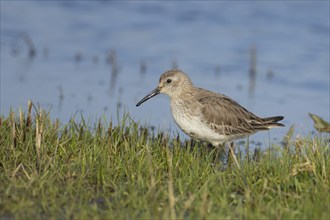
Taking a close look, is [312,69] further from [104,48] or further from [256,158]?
[256,158]

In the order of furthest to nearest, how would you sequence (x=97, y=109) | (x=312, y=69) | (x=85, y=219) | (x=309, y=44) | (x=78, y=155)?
(x=309, y=44), (x=312, y=69), (x=97, y=109), (x=78, y=155), (x=85, y=219)

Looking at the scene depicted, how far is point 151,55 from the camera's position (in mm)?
15992

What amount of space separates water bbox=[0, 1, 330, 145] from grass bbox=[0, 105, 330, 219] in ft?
9.40

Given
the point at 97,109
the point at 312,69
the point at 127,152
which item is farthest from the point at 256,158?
the point at 312,69

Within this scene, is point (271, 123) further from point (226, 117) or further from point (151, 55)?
point (151, 55)

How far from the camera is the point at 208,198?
6988 mm

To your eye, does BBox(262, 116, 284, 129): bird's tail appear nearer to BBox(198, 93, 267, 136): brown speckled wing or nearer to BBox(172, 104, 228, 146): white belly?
BBox(198, 93, 267, 136): brown speckled wing

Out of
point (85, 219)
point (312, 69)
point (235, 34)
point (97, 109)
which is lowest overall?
point (85, 219)

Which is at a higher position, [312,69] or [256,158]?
[312,69]

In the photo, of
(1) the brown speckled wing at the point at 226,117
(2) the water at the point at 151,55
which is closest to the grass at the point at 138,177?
(1) the brown speckled wing at the point at 226,117

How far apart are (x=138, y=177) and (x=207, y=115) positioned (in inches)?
86.6

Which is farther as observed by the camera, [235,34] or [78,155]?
[235,34]

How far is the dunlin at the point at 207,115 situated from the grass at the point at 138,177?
46cm

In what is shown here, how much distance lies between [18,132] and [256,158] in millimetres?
2604
